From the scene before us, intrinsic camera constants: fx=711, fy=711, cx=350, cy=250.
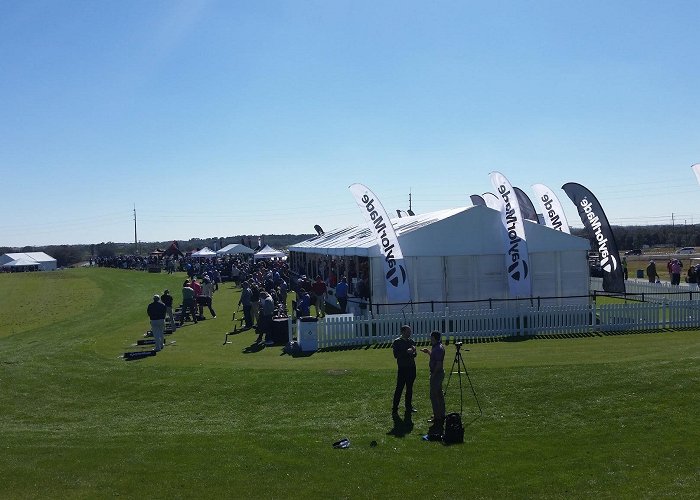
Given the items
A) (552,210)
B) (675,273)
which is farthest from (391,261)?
(675,273)

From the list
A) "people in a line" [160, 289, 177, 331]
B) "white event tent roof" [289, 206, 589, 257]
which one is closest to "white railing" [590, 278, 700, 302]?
"white event tent roof" [289, 206, 589, 257]

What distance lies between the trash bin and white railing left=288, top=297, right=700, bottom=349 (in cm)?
28

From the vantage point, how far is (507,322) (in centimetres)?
2050

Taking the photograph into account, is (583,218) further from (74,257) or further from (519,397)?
(74,257)

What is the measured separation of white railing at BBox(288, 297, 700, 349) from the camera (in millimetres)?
19656

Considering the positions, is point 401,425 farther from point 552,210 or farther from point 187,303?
point 552,210

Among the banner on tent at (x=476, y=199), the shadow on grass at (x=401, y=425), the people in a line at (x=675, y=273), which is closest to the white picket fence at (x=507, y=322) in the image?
the shadow on grass at (x=401, y=425)

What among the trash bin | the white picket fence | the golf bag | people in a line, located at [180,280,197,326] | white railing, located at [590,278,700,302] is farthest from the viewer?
people in a line, located at [180,280,197,326]

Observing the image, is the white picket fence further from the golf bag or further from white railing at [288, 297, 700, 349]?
the golf bag

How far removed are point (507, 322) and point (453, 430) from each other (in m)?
10.1

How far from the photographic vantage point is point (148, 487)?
9414 mm

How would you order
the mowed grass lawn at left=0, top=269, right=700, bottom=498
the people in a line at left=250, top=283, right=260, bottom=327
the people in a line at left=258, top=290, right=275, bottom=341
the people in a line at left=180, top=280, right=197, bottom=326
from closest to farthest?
the mowed grass lawn at left=0, top=269, right=700, bottom=498, the people in a line at left=258, top=290, right=275, bottom=341, the people in a line at left=250, top=283, right=260, bottom=327, the people in a line at left=180, top=280, right=197, bottom=326

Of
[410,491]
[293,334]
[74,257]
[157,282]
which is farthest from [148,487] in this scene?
[74,257]

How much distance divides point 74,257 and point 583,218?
444 ft
